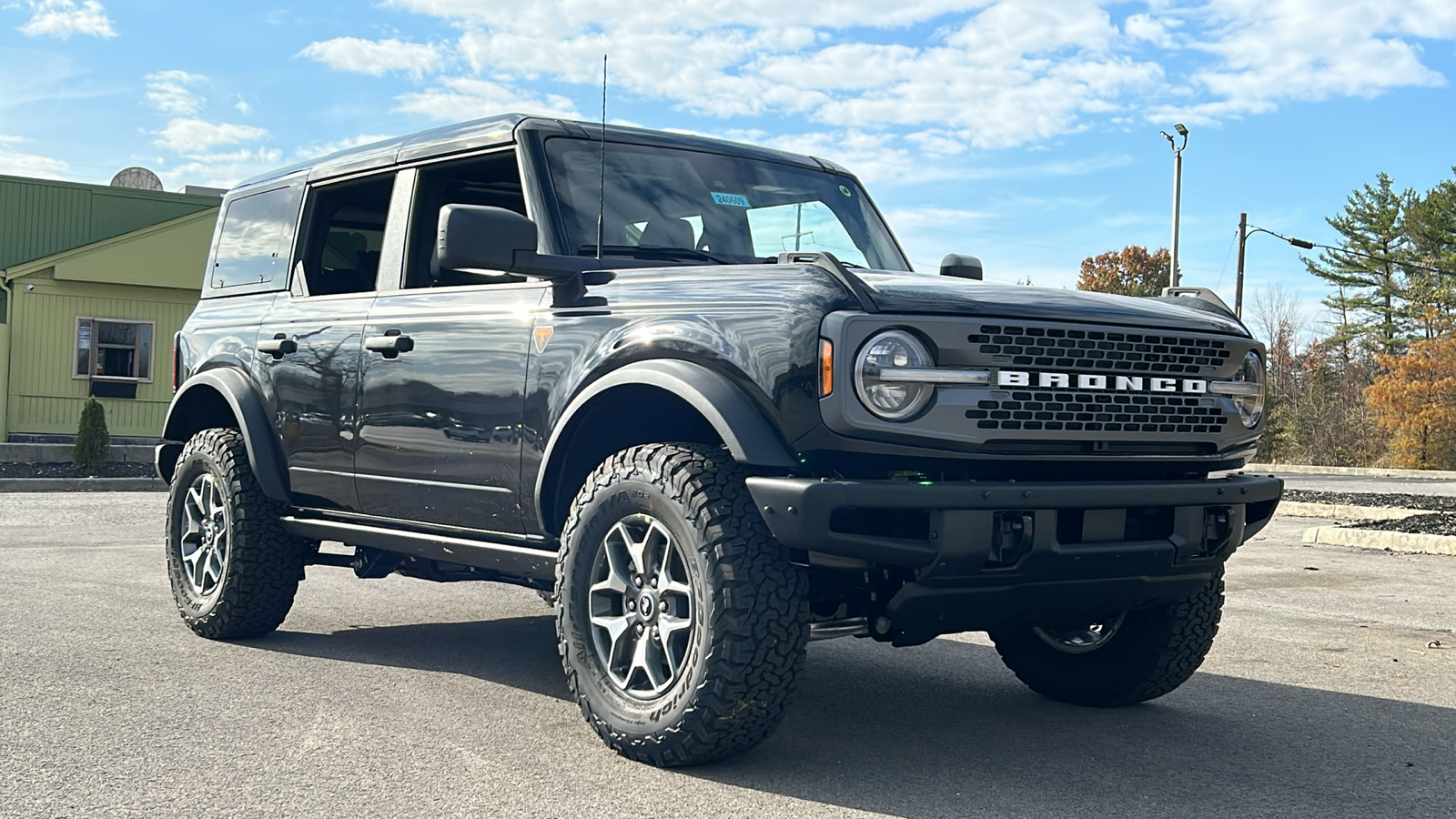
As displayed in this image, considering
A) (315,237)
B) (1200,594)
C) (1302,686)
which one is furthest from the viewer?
(315,237)

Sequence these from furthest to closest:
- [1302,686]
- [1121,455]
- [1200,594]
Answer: [1302,686] < [1200,594] < [1121,455]

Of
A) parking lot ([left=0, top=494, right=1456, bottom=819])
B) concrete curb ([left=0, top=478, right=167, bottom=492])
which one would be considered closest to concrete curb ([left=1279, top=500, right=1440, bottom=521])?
parking lot ([left=0, top=494, right=1456, bottom=819])

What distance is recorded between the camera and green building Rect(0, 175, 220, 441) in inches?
1073

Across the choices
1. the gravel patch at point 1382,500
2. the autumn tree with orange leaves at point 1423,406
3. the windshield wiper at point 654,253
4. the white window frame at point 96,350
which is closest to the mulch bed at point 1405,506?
the gravel patch at point 1382,500

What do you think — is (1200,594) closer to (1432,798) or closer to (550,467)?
(1432,798)

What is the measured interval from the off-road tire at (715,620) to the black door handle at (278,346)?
2353 millimetres

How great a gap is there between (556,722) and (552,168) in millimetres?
2009

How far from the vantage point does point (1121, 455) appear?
424 cm

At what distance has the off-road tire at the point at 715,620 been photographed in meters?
3.90

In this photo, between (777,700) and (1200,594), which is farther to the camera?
(1200,594)

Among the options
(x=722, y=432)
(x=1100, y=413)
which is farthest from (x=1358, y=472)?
(x=722, y=432)

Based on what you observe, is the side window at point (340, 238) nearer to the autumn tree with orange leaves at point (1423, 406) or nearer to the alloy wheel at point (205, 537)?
the alloy wheel at point (205, 537)

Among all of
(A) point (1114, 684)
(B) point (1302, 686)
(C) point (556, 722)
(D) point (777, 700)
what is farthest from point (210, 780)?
(B) point (1302, 686)

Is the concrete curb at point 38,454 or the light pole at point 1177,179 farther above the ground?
the light pole at point 1177,179
